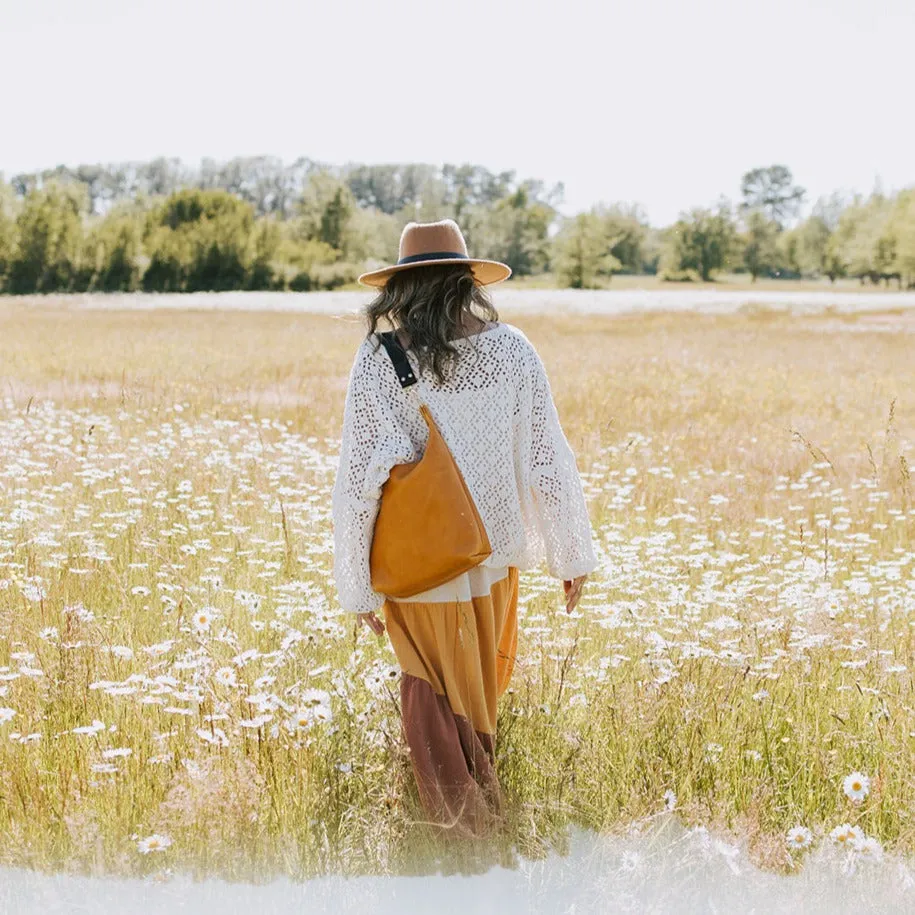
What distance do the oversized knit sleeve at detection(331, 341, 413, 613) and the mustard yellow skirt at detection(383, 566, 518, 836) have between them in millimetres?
166

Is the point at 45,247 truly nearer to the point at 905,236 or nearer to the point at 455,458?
the point at 905,236

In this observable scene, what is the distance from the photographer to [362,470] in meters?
3.78

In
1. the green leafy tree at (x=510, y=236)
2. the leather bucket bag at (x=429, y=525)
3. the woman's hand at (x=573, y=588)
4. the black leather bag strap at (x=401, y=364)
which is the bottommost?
the woman's hand at (x=573, y=588)

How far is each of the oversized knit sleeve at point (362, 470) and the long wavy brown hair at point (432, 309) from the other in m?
0.15

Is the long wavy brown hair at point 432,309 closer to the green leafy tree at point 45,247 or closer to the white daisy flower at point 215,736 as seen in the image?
the white daisy flower at point 215,736

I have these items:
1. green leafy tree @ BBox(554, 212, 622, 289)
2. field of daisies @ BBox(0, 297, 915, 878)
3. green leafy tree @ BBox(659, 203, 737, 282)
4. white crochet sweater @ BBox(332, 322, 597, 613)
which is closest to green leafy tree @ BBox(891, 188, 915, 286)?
green leafy tree @ BBox(659, 203, 737, 282)

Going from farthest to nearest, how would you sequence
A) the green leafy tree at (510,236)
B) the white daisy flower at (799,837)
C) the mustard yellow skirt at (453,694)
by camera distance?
the green leafy tree at (510,236), the mustard yellow skirt at (453,694), the white daisy flower at (799,837)

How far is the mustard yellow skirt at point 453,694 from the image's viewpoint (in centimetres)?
374

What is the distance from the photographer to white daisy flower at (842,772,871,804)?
3.59m

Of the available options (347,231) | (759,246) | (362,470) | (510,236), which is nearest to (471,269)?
(362,470)

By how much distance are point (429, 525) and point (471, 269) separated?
91 centimetres

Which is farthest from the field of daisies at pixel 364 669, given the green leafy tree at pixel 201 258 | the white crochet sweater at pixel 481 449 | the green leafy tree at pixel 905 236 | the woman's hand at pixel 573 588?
the green leafy tree at pixel 905 236

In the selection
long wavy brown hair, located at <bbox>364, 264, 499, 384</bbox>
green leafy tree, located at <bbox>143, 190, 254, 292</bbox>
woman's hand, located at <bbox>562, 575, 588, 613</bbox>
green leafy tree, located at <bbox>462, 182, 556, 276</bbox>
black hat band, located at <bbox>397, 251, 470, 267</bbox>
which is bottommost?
woman's hand, located at <bbox>562, 575, 588, 613</bbox>

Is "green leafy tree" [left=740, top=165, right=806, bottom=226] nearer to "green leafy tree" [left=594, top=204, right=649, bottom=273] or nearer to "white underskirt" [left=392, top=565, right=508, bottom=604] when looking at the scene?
Result: "green leafy tree" [left=594, top=204, right=649, bottom=273]
